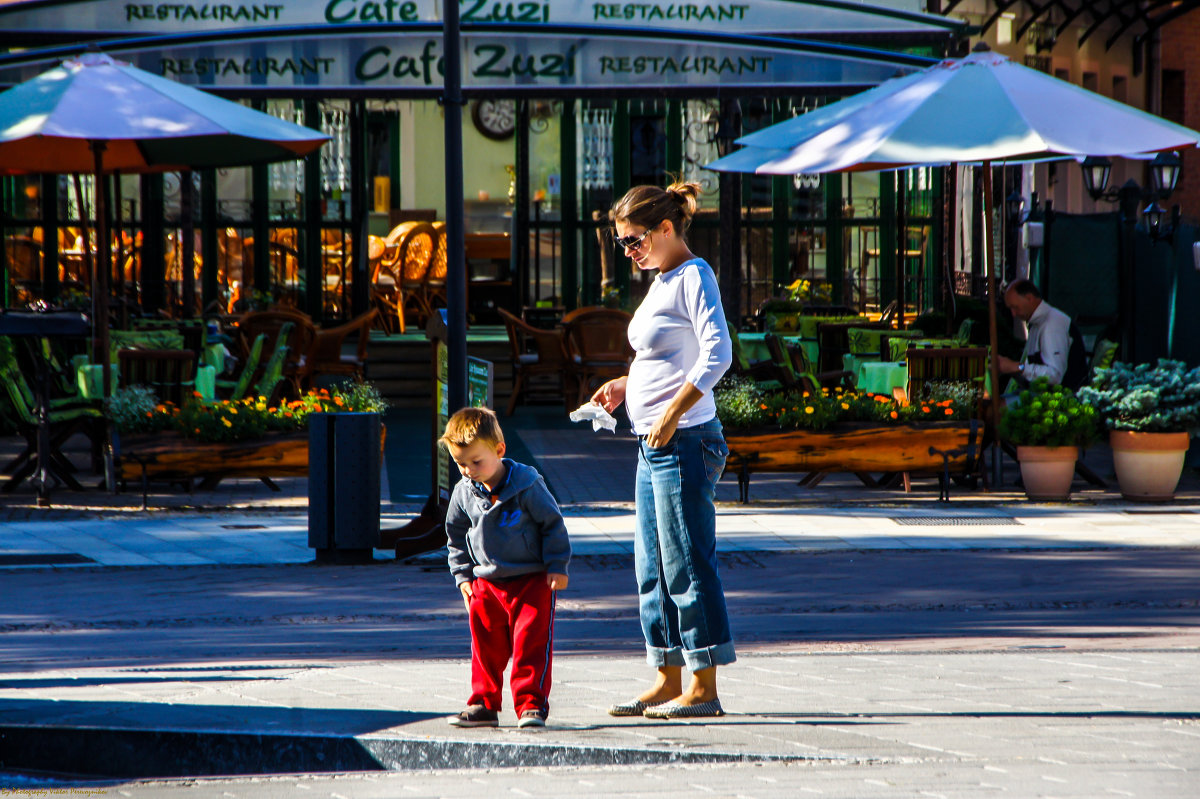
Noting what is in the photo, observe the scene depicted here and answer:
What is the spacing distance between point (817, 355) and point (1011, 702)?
10.5 m

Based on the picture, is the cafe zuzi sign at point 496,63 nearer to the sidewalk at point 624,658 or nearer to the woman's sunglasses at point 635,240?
the sidewalk at point 624,658

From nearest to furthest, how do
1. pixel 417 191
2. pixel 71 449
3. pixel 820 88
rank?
1. pixel 71 449
2. pixel 820 88
3. pixel 417 191

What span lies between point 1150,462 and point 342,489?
17.0 ft

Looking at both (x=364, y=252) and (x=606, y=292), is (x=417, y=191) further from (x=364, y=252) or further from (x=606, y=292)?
(x=606, y=292)

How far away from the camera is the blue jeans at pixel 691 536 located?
4.54 metres

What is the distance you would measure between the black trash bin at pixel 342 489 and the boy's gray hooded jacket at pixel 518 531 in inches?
131

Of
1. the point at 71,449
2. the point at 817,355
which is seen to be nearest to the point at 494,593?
the point at 71,449

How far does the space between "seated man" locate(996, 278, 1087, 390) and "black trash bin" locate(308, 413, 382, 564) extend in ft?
15.4

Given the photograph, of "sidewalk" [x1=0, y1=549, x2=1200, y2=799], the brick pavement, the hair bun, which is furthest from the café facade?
the hair bun

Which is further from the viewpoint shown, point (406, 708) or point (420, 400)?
point (420, 400)

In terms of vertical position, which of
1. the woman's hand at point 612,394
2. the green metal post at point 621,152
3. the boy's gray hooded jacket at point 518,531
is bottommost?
the boy's gray hooded jacket at point 518,531

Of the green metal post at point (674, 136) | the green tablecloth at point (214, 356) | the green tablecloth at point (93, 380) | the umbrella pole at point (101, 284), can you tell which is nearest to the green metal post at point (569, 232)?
the green metal post at point (674, 136)

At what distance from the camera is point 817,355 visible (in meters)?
15.1

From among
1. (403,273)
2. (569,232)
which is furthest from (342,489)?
(403,273)
